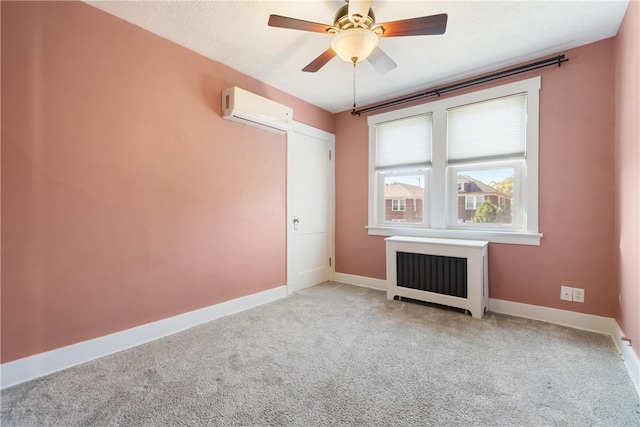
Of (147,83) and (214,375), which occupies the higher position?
(147,83)

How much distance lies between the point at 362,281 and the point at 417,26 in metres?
3.04

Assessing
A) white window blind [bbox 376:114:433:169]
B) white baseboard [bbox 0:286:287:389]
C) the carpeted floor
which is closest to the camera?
the carpeted floor

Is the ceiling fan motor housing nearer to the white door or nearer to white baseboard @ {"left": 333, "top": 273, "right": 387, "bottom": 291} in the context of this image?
the white door

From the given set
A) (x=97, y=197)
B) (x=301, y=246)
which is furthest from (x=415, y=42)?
(x=97, y=197)

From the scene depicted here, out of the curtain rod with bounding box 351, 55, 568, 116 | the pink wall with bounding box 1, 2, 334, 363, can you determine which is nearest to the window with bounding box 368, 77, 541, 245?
the curtain rod with bounding box 351, 55, 568, 116

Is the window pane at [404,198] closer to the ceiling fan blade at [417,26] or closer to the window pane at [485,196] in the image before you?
the window pane at [485,196]

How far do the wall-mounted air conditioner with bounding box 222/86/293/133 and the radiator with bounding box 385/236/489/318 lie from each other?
1857 mm

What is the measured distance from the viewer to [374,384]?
1.71 m

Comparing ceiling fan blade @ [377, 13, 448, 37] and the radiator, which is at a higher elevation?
ceiling fan blade @ [377, 13, 448, 37]

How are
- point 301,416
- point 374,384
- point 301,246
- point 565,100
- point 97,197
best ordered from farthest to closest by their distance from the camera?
1. point 301,246
2. point 565,100
3. point 97,197
4. point 374,384
5. point 301,416

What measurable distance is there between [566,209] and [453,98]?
1567mm

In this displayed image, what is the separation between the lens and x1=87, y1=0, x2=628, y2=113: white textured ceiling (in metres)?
2.01

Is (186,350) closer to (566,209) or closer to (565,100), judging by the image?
(566,209)

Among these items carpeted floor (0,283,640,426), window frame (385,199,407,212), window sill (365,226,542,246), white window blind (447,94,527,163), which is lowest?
carpeted floor (0,283,640,426)
